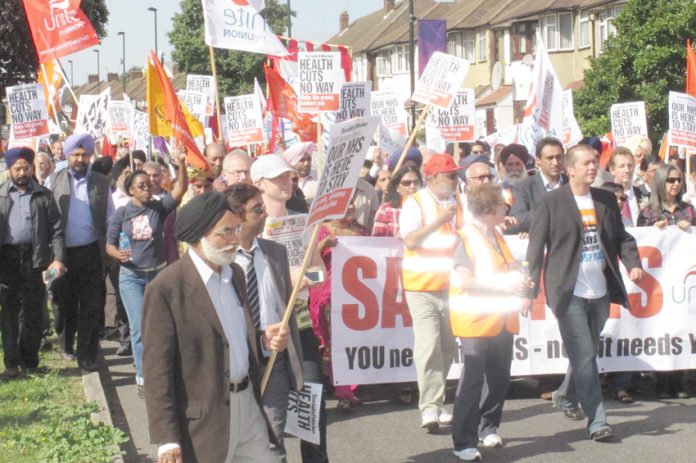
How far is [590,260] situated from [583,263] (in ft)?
0.18

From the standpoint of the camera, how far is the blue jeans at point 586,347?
8.32 meters

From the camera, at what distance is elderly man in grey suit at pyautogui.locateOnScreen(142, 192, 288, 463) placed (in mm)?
4883

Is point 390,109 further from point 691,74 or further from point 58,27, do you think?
point 58,27

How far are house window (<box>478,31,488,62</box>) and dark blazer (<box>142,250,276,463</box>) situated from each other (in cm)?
6946

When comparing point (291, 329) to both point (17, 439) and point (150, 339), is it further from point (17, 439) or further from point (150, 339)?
point (17, 439)

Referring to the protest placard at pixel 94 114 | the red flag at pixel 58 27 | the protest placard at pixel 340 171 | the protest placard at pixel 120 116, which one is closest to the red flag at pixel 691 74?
the red flag at pixel 58 27

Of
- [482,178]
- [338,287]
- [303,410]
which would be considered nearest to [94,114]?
[338,287]

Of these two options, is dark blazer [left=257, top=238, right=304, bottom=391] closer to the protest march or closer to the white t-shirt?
the protest march

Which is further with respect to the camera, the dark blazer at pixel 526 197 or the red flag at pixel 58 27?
→ the red flag at pixel 58 27

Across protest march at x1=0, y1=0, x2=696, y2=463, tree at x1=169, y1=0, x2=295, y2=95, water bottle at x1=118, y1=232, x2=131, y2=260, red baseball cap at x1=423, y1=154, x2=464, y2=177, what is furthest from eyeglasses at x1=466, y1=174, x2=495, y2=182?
tree at x1=169, y1=0, x2=295, y2=95

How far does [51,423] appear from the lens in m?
8.34

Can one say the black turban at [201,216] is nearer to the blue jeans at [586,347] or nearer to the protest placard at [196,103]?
the blue jeans at [586,347]

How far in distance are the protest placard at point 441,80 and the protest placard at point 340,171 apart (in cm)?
669

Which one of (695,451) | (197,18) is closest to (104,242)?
(695,451)
